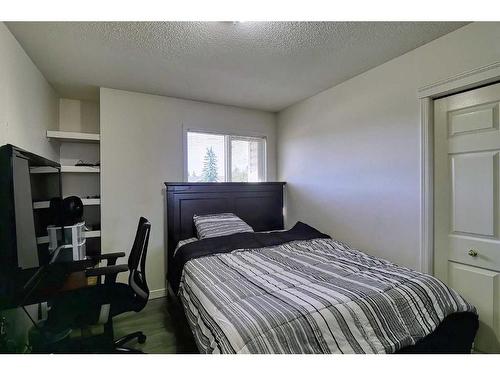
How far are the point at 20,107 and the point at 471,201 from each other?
11.4ft

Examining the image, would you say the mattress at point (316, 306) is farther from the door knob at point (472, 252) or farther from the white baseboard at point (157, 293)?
the white baseboard at point (157, 293)

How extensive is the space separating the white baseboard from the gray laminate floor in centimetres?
19

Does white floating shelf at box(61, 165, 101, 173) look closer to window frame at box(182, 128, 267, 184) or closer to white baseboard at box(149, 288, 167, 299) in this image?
window frame at box(182, 128, 267, 184)

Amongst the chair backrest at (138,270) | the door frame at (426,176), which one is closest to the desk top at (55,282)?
the chair backrest at (138,270)

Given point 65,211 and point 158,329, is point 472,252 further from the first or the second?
point 65,211

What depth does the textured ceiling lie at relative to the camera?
71.4 inches

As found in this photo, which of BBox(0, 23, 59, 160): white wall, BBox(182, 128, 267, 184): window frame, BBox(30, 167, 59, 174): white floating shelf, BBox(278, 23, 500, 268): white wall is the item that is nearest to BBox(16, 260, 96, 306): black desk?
BBox(30, 167, 59, 174): white floating shelf

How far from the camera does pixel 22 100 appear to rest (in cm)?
200

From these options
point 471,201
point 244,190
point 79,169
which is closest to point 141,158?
point 79,169

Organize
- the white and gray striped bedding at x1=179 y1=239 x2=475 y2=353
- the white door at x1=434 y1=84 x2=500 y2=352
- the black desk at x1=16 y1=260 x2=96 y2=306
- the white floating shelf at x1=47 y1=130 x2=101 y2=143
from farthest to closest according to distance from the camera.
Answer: the white floating shelf at x1=47 y1=130 x2=101 y2=143
the white door at x1=434 y1=84 x2=500 y2=352
the black desk at x1=16 y1=260 x2=96 y2=306
the white and gray striped bedding at x1=179 y1=239 x2=475 y2=353

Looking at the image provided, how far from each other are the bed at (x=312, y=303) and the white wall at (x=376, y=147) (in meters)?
0.39

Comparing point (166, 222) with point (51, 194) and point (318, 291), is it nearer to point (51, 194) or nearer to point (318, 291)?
point (51, 194)
